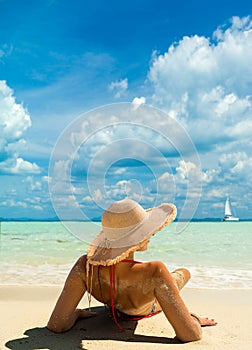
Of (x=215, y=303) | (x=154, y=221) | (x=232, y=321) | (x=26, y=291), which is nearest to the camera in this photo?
(x=154, y=221)

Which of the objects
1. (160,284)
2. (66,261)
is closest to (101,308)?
(160,284)

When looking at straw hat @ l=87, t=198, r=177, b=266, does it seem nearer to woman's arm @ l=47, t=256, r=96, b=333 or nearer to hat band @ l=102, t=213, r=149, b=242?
hat band @ l=102, t=213, r=149, b=242

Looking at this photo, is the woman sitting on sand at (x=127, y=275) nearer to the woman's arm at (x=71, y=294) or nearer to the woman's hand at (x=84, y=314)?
the woman's arm at (x=71, y=294)

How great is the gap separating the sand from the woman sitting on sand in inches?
5.7

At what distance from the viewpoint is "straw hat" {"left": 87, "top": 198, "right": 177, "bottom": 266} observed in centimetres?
322

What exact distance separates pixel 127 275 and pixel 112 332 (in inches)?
24.7

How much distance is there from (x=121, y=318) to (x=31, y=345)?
2.86ft

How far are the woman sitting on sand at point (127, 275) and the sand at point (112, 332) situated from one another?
14 cm

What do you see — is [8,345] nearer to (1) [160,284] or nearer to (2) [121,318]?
(2) [121,318]

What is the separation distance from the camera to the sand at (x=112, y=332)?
324 centimetres

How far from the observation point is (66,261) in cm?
977

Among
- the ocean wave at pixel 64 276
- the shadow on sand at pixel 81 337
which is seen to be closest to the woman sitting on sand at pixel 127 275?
the shadow on sand at pixel 81 337

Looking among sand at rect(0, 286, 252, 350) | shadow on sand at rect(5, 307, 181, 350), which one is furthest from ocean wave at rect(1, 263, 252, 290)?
shadow on sand at rect(5, 307, 181, 350)

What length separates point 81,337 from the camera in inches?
135
